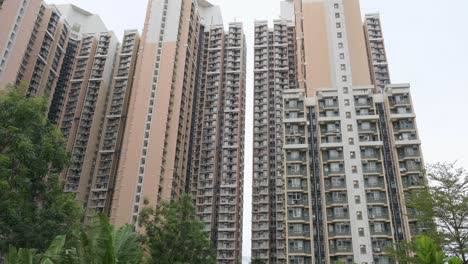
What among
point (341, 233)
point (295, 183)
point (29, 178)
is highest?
point (295, 183)

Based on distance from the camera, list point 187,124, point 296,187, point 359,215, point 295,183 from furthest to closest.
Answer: point 187,124 → point 295,183 → point 296,187 → point 359,215

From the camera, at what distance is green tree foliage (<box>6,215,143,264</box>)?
1277 centimetres

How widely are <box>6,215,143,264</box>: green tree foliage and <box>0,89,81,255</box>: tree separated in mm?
5214

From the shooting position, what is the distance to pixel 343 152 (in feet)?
172

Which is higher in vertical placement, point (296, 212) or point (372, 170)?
point (372, 170)

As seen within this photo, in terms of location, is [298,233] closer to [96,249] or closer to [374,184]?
[374,184]

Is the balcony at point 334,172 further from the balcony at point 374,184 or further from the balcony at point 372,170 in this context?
the balcony at point 374,184

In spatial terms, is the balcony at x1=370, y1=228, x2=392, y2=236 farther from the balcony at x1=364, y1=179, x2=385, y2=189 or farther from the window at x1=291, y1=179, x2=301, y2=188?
the window at x1=291, y1=179, x2=301, y2=188

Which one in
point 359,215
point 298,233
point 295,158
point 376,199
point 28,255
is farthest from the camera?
point 295,158

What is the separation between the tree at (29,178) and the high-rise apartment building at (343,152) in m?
30.8

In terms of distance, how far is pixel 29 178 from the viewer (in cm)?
2422

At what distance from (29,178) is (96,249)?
45.3ft

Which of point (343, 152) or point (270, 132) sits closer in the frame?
point (343, 152)

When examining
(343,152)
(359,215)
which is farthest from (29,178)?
(343,152)
